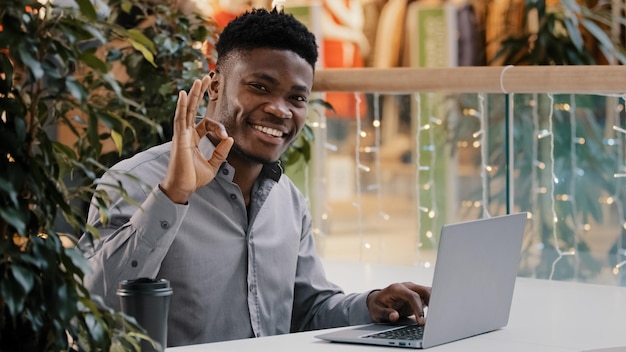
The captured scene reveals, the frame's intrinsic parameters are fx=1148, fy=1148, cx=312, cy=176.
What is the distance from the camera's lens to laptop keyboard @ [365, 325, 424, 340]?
2031 millimetres

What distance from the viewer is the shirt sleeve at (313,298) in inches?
98.5

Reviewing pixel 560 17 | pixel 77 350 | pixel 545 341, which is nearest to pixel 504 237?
pixel 545 341

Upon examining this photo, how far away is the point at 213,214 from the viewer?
2432 mm

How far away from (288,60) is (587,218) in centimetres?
122

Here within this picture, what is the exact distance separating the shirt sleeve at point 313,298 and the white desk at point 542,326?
376mm

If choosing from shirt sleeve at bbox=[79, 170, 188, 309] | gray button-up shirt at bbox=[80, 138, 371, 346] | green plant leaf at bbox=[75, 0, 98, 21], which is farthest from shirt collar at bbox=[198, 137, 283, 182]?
green plant leaf at bbox=[75, 0, 98, 21]

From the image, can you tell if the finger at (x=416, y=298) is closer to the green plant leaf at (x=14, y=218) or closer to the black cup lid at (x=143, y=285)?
the black cup lid at (x=143, y=285)

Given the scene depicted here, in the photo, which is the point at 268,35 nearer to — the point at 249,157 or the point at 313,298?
the point at 249,157

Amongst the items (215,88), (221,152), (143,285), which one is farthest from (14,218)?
(215,88)

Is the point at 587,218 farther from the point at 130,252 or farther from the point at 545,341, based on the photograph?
the point at 130,252

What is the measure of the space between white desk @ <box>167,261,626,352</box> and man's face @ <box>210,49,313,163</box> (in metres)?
0.51

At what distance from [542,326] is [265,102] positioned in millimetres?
743

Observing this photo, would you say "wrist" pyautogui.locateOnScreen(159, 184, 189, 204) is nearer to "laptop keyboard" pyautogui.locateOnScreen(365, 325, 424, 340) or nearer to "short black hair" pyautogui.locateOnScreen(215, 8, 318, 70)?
"laptop keyboard" pyautogui.locateOnScreen(365, 325, 424, 340)

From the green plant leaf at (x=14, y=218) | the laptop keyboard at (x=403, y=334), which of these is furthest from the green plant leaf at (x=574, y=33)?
the green plant leaf at (x=14, y=218)
